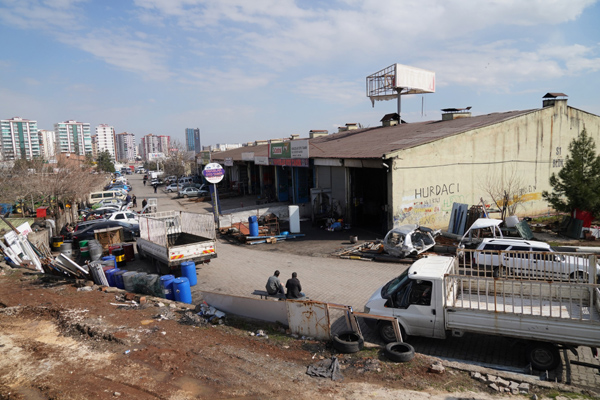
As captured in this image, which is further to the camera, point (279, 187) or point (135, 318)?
point (279, 187)

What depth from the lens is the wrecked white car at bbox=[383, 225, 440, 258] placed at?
15.1 m

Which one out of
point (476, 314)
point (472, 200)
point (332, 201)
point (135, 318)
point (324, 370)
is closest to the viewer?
point (324, 370)

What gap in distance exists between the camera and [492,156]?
21656 millimetres

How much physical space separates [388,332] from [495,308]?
2.19 metres

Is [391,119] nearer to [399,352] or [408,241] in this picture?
[408,241]

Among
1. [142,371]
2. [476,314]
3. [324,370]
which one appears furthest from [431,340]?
[142,371]

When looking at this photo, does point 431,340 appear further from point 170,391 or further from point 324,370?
point 170,391

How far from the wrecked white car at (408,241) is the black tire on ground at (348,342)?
7.60m

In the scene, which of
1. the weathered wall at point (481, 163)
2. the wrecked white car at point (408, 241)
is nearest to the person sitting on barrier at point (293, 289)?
the wrecked white car at point (408, 241)

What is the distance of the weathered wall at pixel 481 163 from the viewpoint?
18.8 meters

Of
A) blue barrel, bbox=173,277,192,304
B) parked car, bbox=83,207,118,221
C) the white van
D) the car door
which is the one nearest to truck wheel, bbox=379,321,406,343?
the car door

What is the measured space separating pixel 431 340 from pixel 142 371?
6.01m

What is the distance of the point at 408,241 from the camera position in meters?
15.1

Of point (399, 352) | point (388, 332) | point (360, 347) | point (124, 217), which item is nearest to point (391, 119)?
point (124, 217)
